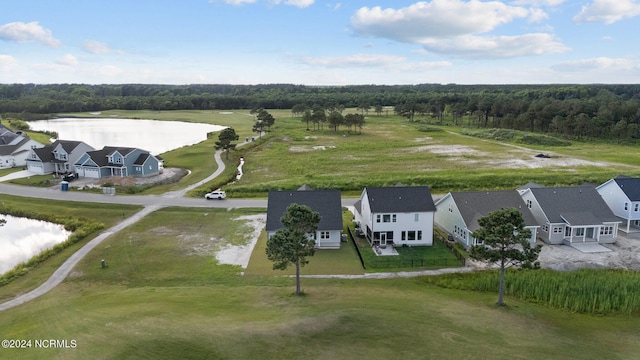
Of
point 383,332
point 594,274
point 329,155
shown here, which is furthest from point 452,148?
point 383,332

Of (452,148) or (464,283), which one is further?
(452,148)

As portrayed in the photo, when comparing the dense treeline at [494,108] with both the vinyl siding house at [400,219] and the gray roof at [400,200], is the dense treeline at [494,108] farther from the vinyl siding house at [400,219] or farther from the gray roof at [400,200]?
the vinyl siding house at [400,219]

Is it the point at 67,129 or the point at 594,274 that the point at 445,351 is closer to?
the point at 594,274

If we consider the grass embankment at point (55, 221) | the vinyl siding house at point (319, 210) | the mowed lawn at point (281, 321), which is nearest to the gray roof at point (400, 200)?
the vinyl siding house at point (319, 210)

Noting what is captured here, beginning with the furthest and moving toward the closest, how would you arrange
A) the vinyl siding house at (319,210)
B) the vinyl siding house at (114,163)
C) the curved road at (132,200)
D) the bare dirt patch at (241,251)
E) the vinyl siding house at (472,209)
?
→ 1. the vinyl siding house at (114,163)
2. the curved road at (132,200)
3. the vinyl siding house at (472,209)
4. the vinyl siding house at (319,210)
5. the bare dirt patch at (241,251)

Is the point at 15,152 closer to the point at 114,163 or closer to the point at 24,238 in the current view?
the point at 114,163

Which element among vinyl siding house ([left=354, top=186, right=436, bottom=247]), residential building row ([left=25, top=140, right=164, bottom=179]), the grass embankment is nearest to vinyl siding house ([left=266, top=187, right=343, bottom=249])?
vinyl siding house ([left=354, top=186, right=436, bottom=247])

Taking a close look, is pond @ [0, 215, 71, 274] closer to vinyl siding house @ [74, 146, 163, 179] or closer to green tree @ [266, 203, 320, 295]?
vinyl siding house @ [74, 146, 163, 179]
